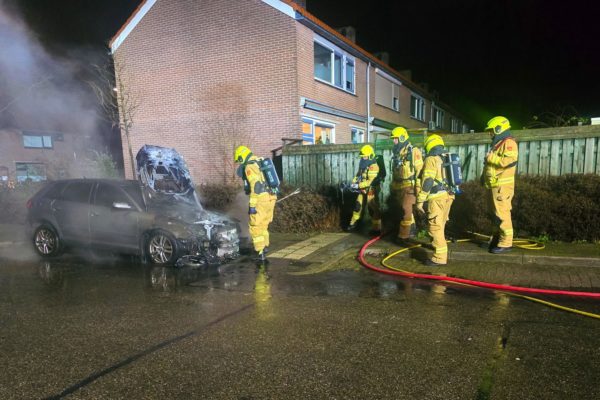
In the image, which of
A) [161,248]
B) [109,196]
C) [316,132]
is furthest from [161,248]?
[316,132]

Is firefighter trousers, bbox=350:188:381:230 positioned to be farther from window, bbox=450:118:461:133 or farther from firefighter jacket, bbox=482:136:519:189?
window, bbox=450:118:461:133

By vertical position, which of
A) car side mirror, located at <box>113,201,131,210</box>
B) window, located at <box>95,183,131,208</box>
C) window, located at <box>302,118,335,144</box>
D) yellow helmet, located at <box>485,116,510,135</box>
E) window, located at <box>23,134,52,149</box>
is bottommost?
car side mirror, located at <box>113,201,131,210</box>

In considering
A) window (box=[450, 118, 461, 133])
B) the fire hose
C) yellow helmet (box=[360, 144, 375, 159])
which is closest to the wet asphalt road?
the fire hose

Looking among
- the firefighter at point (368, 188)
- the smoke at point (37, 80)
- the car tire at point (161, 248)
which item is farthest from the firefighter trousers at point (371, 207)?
the smoke at point (37, 80)

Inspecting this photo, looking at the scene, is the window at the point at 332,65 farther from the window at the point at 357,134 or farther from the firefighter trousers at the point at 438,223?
the firefighter trousers at the point at 438,223

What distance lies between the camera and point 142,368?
299 cm

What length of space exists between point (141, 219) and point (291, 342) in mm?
3837

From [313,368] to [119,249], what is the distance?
15.5 ft

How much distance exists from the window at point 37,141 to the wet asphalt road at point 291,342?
26.1m

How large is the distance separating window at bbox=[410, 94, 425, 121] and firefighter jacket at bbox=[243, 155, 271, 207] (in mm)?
18478

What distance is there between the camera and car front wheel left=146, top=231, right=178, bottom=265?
20.0 feet

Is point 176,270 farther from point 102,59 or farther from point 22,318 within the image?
point 102,59

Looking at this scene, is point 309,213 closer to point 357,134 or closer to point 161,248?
point 161,248

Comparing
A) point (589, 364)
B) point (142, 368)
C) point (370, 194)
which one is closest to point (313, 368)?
point (142, 368)
